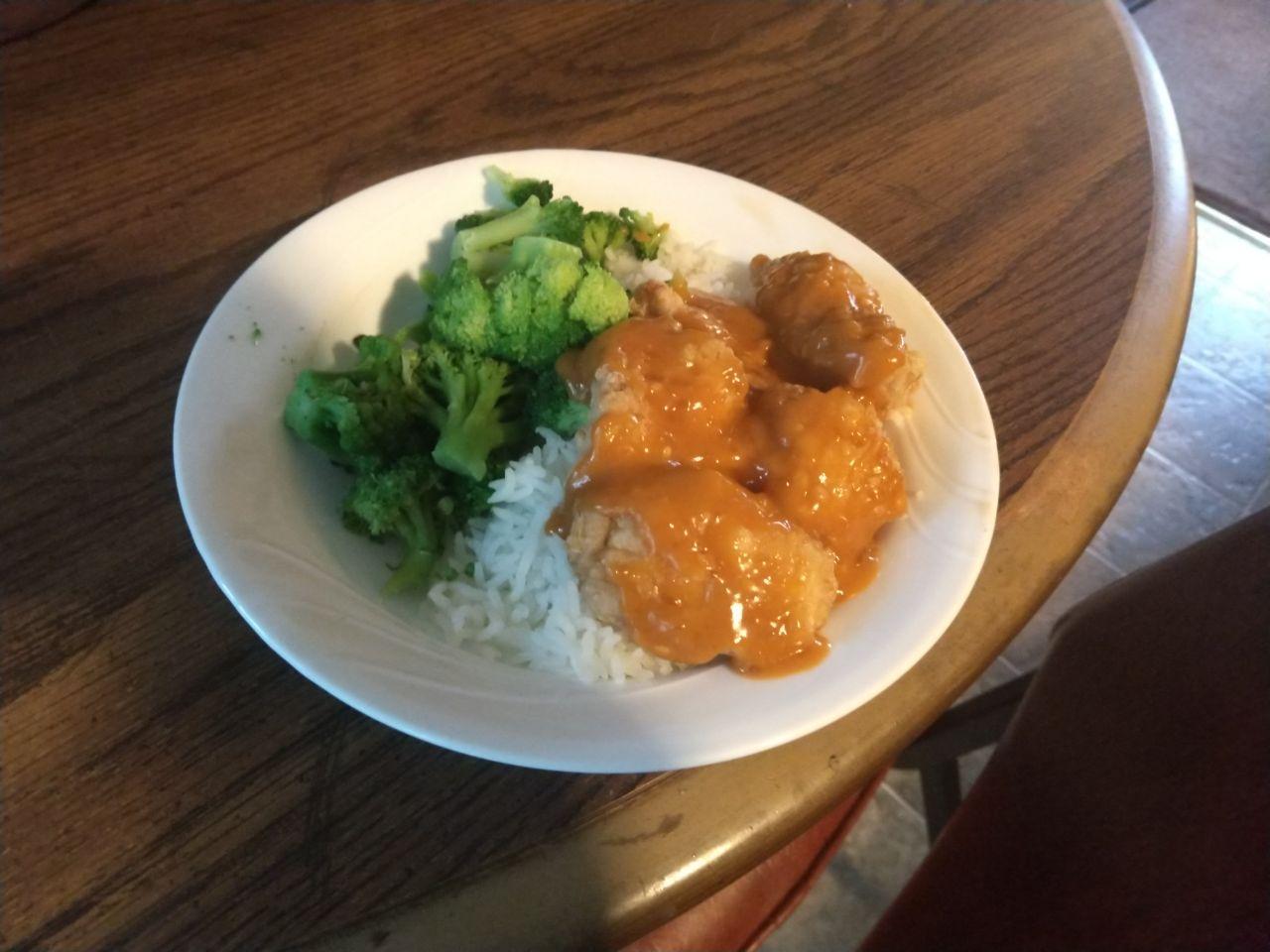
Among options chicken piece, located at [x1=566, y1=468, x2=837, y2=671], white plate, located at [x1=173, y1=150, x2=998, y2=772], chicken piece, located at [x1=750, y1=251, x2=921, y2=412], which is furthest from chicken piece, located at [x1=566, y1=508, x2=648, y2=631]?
chicken piece, located at [x1=750, y1=251, x2=921, y2=412]

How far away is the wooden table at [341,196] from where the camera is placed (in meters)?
0.99

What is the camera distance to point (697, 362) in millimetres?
1271

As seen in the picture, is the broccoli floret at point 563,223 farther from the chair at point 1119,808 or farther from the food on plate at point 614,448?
the chair at point 1119,808

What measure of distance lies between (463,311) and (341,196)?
58 cm

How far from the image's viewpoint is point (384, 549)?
Result: 4.27 ft

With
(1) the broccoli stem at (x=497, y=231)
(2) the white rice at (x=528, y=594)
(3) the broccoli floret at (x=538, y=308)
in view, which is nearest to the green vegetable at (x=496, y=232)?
(1) the broccoli stem at (x=497, y=231)

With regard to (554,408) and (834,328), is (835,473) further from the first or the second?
(554,408)

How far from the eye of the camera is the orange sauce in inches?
43.9

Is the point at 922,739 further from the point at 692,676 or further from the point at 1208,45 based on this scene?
the point at 1208,45

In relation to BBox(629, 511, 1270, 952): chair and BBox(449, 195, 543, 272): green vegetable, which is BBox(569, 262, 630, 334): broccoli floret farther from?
BBox(629, 511, 1270, 952): chair

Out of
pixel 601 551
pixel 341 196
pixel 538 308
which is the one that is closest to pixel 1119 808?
pixel 601 551

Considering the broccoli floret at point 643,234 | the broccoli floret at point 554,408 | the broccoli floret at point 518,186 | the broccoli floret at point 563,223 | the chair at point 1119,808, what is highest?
the broccoli floret at point 518,186

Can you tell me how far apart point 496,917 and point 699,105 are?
171 centimetres

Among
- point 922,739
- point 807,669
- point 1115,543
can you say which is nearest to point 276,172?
point 807,669
